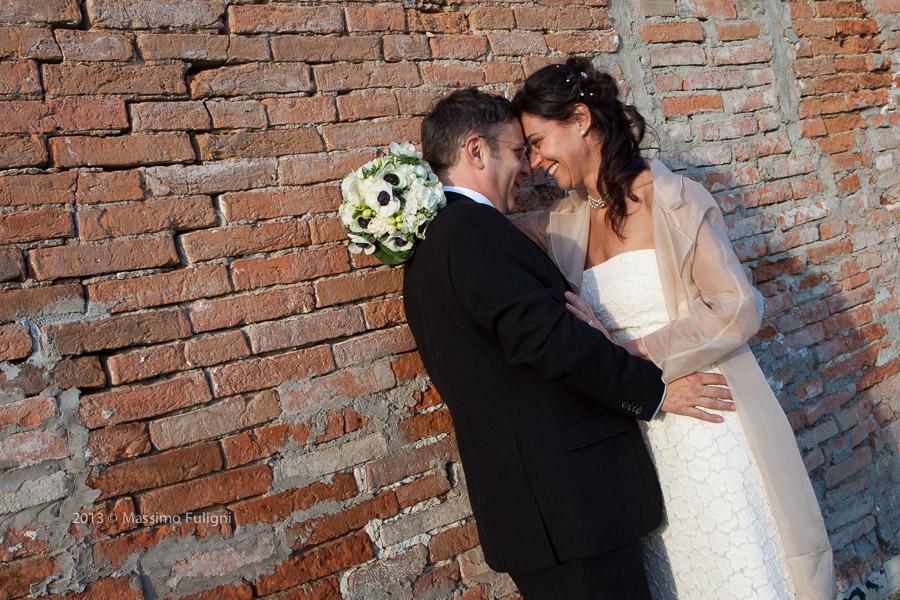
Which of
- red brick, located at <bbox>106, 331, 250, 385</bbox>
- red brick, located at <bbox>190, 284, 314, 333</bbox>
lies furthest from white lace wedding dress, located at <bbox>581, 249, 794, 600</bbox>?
red brick, located at <bbox>106, 331, 250, 385</bbox>

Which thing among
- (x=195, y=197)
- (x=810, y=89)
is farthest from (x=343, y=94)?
(x=810, y=89)

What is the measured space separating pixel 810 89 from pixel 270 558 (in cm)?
335

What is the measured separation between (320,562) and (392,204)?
1.20 metres

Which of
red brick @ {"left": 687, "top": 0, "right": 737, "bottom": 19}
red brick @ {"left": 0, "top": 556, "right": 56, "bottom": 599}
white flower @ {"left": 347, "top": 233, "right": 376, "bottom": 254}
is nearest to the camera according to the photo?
red brick @ {"left": 0, "top": 556, "right": 56, "bottom": 599}

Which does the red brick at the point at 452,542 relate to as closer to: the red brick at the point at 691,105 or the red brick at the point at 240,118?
the red brick at the point at 240,118

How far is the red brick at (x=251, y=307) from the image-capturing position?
2.16 m

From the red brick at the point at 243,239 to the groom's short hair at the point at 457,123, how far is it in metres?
0.53

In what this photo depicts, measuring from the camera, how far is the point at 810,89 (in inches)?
136

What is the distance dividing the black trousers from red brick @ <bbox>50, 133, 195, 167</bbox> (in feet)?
5.71

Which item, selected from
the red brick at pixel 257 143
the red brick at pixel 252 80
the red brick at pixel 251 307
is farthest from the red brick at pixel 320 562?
the red brick at pixel 252 80

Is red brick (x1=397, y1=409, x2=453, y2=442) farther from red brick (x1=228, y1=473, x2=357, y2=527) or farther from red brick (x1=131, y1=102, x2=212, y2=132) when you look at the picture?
red brick (x1=131, y1=102, x2=212, y2=132)

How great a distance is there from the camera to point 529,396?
2025 millimetres

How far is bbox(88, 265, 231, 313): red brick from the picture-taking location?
2.04 m

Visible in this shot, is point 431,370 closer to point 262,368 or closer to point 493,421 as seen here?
point 493,421
